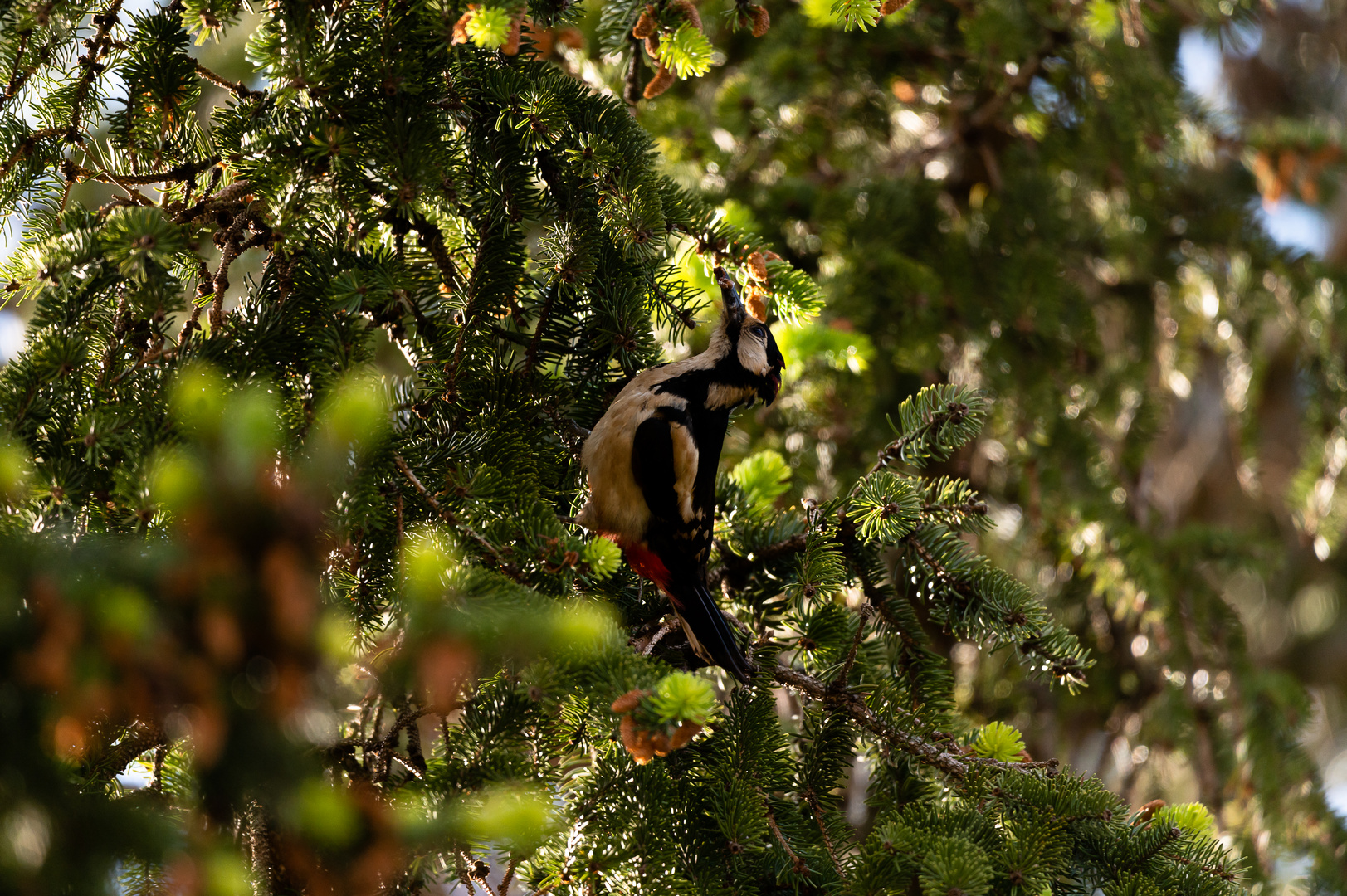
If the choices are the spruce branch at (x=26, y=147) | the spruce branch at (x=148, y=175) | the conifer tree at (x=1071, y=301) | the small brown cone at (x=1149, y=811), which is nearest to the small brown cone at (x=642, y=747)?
the small brown cone at (x=1149, y=811)

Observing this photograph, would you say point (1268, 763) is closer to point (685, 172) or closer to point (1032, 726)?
point (1032, 726)

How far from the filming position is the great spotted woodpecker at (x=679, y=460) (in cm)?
183

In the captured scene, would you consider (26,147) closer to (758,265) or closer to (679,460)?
(758,265)

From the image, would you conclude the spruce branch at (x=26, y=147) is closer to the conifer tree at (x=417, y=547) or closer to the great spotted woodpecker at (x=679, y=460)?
the conifer tree at (x=417, y=547)

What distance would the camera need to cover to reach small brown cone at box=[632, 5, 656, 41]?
1.58 meters

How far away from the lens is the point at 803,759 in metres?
1.59

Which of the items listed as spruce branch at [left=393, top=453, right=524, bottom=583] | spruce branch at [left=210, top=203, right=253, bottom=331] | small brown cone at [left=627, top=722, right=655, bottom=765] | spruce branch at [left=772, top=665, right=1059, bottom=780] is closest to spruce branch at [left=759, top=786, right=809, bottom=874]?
spruce branch at [left=772, top=665, right=1059, bottom=780]

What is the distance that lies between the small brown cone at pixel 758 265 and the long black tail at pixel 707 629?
1.89ft

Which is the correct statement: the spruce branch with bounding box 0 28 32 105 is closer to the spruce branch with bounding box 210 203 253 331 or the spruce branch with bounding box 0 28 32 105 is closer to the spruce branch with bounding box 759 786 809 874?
the spruce branch with bounding box 210 203 253 331

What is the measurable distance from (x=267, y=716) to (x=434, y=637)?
0.53ft

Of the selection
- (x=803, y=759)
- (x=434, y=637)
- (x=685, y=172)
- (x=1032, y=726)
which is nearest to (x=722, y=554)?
(x=803, y=759)

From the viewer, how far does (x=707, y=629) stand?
1.70 m

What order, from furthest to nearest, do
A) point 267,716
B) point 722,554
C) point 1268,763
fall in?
1. point 1268,763
2. point 722,554
3. point 267,716

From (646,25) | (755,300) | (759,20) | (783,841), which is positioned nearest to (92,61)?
(646,25)
